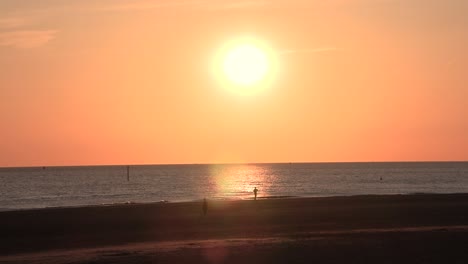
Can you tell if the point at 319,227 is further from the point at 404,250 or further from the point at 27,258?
the point at 27,258

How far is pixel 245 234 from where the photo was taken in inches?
1288

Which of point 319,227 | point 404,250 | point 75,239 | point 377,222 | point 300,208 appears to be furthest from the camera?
point 300,208

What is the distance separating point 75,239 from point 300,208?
20.6 meters

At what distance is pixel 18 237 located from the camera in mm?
34188

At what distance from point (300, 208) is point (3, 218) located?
20.0 m

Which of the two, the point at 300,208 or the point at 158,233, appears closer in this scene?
the point at 158,233

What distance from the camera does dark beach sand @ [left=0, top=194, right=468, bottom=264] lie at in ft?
80.5

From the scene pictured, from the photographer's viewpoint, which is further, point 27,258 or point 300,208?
point 300,208

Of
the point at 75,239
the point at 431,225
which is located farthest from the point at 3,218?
the point at 431,225

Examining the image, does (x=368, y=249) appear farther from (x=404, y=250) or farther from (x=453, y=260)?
(x=453, y=260)

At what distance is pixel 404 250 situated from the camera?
83.2 ft

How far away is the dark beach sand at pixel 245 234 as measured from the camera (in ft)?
80.5

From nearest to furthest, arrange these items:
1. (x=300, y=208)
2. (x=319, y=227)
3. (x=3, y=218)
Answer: (x=319, y=227)
(x=3, y=218)
(x=300, y=208)

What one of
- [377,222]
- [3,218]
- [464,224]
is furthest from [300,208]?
[3,218]
